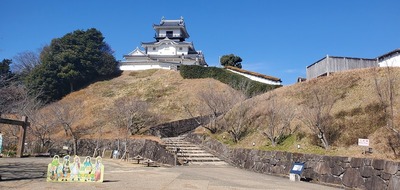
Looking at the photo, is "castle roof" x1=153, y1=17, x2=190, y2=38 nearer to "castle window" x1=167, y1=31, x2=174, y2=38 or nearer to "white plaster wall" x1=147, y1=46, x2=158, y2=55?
"castle window" x1=167, y1=31, x2=174, y2=38

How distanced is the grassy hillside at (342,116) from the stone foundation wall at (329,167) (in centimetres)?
75

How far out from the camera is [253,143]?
53.8ft

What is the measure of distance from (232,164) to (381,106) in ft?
23.9

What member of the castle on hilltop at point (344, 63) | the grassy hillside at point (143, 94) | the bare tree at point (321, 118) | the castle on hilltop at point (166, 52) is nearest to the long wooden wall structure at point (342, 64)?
the castle on hilltop at point (344, 63)

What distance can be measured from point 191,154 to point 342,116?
811 centimetres

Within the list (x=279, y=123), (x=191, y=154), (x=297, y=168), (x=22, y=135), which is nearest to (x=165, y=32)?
(x=22, y=135)

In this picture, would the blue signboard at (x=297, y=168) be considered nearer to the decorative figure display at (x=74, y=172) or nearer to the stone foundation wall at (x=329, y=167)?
the stone foundation wall at (x=329, y=167)

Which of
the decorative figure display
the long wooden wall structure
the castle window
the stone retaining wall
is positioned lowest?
the decorative figure display

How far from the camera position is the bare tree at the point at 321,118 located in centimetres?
1239

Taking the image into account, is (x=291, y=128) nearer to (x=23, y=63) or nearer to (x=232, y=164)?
(x=232, y=164)

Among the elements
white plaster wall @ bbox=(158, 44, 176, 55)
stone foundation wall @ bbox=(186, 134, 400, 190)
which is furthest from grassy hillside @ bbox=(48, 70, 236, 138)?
stone foundation wall @ bbox=(186, 134, 400, 190)

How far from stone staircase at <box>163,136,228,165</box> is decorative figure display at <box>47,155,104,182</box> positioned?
7.36m

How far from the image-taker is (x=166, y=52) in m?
60.0

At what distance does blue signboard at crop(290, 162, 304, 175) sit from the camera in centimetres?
1091
